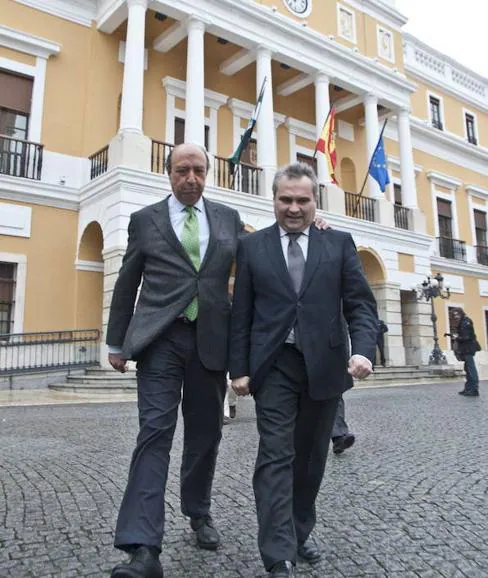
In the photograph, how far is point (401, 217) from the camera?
1992 cm

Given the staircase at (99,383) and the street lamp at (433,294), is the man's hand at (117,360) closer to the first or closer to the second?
the staircase at (99,383)

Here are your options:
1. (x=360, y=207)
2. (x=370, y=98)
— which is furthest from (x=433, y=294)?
(x=370, y=98)

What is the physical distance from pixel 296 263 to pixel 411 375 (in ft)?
48.8

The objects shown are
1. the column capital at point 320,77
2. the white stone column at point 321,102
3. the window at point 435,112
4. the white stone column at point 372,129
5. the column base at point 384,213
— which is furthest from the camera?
the window at point 435,112

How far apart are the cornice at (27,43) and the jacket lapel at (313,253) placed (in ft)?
49.4

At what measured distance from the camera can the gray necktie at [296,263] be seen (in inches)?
97.7

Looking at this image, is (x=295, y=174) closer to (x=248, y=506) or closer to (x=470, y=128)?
(x=248, y=506)

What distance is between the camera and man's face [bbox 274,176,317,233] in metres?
2.53

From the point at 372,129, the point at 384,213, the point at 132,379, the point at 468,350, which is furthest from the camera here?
the point at 372,129

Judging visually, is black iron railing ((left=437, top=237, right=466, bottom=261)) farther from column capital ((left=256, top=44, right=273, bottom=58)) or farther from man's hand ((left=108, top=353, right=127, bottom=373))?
man's hand ((left=108, top=353, right=127, bottom=373))

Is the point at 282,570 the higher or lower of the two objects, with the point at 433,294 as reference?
lower

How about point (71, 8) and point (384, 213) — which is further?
point (384, 213)

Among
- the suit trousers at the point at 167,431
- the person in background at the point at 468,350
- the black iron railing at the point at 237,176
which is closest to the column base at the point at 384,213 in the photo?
the black iron railing at the point at 237,176

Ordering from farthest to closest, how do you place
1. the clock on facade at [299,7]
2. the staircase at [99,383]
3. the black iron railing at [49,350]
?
1. the clock on facade at [299,7]
2. the black iron railing at [49,350]
3. the staircase at [99,383]
